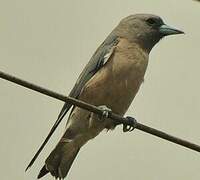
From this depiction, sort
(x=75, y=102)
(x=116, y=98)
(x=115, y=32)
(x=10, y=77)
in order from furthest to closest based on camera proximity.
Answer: (x=115, y=32) < (x=116, y=98) < (x=75, y=102) < (x=10, y=77)

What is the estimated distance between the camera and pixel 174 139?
3.65 meters

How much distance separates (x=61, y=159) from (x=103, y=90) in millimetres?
658

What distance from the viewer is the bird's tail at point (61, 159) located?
17.1ft

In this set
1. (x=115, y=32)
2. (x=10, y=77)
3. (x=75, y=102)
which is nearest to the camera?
(x=10, y=77)

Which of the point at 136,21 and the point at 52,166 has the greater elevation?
the point at 136,21

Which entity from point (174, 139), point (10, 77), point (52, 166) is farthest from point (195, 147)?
point (52, 166)

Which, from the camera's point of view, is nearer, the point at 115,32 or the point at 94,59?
the point at 94,59

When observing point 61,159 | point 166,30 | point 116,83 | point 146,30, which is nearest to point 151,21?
point 146,30

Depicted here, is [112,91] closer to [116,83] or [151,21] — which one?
[116,83]

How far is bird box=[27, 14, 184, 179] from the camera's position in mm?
5074

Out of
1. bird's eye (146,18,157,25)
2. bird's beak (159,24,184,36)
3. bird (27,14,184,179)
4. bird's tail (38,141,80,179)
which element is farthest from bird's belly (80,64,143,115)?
bird's eye (146,18,157,25)

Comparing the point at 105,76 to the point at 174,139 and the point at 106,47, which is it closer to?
the point at 106,47

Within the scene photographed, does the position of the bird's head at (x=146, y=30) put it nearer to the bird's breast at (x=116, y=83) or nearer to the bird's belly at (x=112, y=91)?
the bird's breast at (x=116, y=83)

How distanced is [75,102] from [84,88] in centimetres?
158
